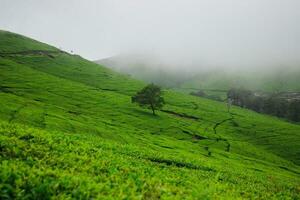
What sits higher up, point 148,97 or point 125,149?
point 125,149

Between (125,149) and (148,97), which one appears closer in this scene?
(125,149)

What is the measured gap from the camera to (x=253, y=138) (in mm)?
140375

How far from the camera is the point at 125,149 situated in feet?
112

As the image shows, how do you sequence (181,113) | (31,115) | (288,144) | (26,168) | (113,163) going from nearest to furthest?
(26,168)
(113,163)
(31,115)
(288,144)
(181,113)

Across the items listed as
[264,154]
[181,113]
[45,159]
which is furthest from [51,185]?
[181,113]

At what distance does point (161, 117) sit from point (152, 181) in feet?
381

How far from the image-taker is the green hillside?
55.3 ft

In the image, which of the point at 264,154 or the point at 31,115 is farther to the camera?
the point at 264,154

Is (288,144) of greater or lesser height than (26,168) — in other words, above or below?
below

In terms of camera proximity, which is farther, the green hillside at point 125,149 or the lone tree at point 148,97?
the lone tree at point 148,97

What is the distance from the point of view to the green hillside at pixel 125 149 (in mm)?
16859

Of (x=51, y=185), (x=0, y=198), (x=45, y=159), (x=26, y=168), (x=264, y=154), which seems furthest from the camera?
(x=264, y=154)

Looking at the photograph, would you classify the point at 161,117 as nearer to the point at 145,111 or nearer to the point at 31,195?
the point at 145,111

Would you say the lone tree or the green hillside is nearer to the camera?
the green hillside
